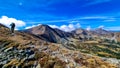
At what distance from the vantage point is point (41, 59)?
11662 centimetres

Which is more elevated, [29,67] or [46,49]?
[46,49]

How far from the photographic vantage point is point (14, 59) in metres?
121

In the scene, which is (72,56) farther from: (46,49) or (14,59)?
(14,59)

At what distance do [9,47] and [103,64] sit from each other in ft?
236

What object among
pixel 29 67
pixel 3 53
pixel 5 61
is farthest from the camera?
pixel 3 53

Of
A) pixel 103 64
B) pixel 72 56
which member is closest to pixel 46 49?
pixel 72 56

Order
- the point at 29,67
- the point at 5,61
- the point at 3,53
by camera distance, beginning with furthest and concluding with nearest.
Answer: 1. the point at 3,53
2. the point at 5,61
3. the point at 29,67

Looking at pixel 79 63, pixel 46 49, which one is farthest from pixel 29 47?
pixel 79 63

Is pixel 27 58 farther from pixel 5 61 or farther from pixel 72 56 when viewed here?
pixel 72 56

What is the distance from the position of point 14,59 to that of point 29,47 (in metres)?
18.4

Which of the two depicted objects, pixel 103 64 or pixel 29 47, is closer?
pixel 103 64

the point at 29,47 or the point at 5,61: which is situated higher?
the point at 29,47

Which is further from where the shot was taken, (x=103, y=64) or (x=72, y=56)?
(x=72, y=56)

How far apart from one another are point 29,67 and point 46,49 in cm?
2879
